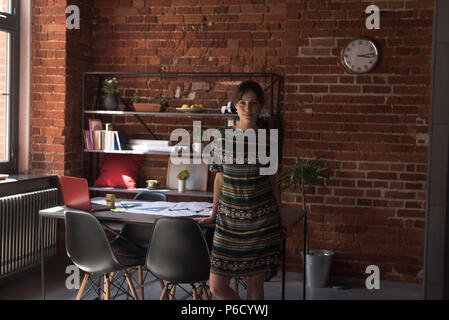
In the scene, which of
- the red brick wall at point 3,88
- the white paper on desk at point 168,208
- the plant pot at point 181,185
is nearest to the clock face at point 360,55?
the plant pot at point 181,185

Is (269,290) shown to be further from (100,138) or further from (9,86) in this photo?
(9,86)

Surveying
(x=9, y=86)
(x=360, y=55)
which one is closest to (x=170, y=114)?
(x=9, y=86)

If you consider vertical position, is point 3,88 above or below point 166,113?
above

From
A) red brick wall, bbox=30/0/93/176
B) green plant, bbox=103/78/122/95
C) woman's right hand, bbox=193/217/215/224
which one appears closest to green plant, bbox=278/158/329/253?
woman's right hand, bbox=193/217/215/224

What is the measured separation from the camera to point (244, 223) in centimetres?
330

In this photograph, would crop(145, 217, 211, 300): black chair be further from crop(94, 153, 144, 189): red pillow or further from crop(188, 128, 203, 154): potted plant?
crop(94, 153, 144, 189): red pillow

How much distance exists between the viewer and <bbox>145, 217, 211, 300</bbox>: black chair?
3520 mm

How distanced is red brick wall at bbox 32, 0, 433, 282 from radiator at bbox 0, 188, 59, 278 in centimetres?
48

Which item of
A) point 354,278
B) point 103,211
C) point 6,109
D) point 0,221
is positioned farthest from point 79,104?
point 354,278

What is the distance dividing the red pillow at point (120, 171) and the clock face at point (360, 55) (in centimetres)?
237

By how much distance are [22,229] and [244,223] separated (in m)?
2.61
